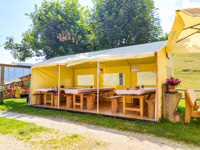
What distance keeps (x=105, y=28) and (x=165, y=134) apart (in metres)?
10.6

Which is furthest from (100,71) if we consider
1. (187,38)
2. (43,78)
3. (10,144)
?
(10,144)

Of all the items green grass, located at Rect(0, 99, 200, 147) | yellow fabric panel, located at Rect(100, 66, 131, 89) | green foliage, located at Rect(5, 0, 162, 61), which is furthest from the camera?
green foliage, located at Rect(5, 0, 162, 61)

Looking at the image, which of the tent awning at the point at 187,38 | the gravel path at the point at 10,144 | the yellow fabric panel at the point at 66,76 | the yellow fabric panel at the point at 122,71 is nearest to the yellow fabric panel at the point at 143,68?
the yellow fabric panel at the point at 122,71

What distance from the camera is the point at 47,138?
328cm

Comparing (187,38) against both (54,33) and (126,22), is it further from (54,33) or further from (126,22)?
(54,33)

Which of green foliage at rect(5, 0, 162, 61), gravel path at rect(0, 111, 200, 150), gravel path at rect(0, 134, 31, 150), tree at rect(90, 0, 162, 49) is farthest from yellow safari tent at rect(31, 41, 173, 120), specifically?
tree at rect(90, 0, 162, 49)

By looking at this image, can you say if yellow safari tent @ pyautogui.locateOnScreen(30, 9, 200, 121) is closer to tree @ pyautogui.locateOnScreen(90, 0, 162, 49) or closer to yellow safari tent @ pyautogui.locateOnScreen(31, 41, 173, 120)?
yellow safari tent @ pyautogui.locateOnScreen(31, 41, 173, 120)

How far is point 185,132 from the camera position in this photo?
3.52 m

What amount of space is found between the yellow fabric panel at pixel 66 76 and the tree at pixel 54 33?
15.6 feet

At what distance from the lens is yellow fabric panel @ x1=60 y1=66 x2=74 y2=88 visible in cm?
883

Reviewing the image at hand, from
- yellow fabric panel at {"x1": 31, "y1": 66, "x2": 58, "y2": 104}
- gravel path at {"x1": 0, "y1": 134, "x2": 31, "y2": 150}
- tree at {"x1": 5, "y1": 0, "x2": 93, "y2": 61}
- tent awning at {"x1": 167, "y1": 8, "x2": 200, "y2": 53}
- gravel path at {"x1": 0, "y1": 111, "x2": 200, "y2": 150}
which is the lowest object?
gravel path at {"x1": 0, "y1": 111, "x2": 200, "y2": 150}

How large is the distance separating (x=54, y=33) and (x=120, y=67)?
8669mm

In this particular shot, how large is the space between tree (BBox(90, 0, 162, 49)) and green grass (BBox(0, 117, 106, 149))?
9.89 m

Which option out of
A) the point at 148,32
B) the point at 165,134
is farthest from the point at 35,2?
the point at 165,134
